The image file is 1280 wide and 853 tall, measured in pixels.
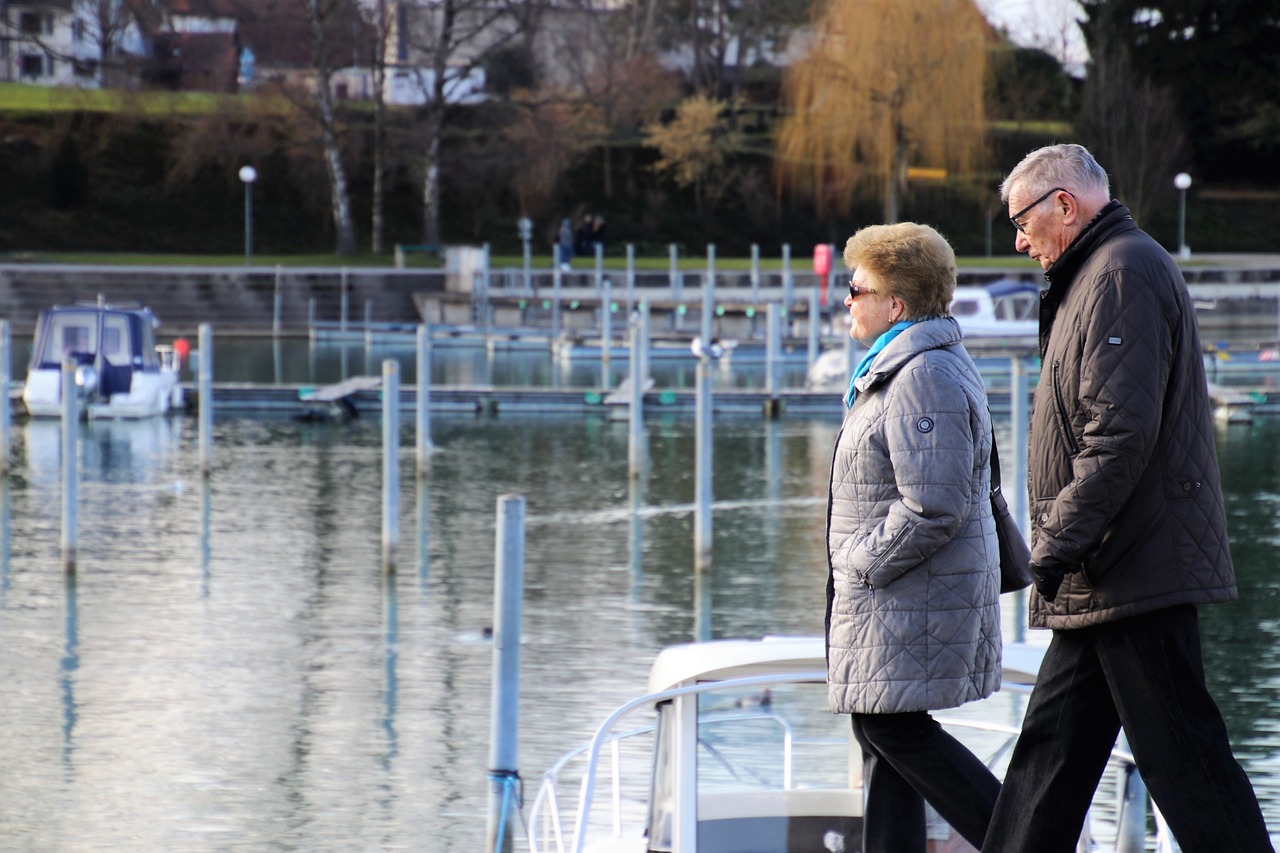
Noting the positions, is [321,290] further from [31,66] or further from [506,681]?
[31,66]

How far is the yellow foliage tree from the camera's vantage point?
6003 centimetres

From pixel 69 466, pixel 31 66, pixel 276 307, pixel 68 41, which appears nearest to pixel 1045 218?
pixel 69 466

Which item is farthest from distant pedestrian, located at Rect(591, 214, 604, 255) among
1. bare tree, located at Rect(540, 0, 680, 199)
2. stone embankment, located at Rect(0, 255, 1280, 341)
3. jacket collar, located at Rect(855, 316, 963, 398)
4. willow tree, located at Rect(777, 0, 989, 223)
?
jacket collar, located at Rect(855, 316, 963, 398)

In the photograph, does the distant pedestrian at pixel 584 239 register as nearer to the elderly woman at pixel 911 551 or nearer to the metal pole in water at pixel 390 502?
the metal pole in water at pixel 390 502

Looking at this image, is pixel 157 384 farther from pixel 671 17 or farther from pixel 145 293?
pixel 671 17

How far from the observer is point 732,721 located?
15.3ft

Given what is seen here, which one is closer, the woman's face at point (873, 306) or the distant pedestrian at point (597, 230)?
the woman's face at point (873, 306)

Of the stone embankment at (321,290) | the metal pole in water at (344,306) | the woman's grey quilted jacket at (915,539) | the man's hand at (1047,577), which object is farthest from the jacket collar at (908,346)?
the metal pole in water at (344,306)

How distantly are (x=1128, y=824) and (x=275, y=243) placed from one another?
5489 cm

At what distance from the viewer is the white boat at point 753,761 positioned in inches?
178

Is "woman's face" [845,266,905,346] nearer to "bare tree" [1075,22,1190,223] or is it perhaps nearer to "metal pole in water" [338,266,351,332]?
"metal pole in water" [338,266,351,332]

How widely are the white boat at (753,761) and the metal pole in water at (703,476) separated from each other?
733 cm

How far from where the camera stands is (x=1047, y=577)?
163 inches

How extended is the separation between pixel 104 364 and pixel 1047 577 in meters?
21.0
